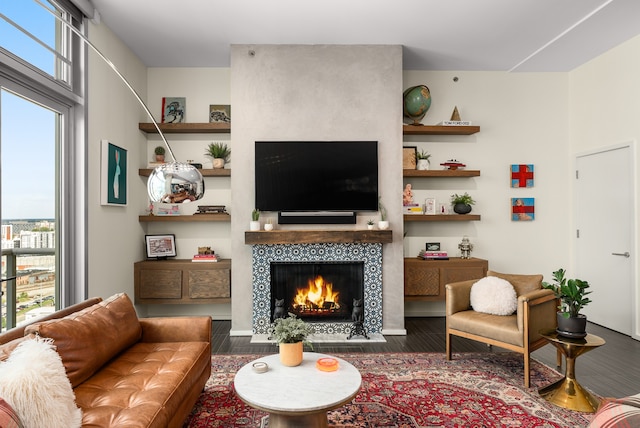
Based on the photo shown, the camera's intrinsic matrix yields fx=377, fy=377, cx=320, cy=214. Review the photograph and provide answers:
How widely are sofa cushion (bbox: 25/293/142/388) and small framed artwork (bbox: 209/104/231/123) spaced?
277cm

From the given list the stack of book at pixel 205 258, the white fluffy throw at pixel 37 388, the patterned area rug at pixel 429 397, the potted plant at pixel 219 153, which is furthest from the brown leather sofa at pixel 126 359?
the potted plant at pixel 219 153

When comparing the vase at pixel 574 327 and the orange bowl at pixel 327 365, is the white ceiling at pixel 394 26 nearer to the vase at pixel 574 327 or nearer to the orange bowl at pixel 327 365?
the vase at pixel 574 327

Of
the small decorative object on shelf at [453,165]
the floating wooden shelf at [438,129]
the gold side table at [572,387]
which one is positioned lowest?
the gold side table at [572,387]

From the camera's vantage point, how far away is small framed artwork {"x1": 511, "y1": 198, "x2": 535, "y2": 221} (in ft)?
16.3

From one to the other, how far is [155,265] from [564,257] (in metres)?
5.20

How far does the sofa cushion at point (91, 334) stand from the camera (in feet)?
6.31

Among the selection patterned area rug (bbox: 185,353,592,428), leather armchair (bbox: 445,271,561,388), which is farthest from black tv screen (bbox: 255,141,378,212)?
patterned area rug (bbox: 185,353,592,428)

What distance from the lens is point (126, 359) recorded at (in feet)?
7.65

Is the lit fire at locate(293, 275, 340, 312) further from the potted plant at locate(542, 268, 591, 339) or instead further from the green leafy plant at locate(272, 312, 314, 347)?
the potted plant at locate(542, 268, 591, 339)

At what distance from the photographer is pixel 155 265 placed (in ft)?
14.4

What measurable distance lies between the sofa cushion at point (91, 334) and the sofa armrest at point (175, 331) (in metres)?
0.10

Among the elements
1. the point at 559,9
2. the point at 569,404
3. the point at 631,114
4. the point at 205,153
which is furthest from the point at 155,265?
the point at 631,114

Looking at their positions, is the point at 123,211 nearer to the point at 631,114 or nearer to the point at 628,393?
the point at 628,393

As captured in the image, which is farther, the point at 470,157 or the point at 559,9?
the point at 470,157
